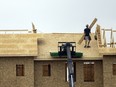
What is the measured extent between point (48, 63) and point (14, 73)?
3.31 metres

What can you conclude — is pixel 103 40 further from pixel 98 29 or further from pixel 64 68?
pixel 64 68

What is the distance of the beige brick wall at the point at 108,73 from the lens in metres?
42.7

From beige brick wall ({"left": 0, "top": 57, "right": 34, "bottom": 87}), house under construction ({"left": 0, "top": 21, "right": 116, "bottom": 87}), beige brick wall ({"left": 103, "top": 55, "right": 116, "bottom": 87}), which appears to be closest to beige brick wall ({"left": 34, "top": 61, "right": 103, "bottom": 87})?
house under construction ({"left": 0, "top": 21, "right": 116, "bottom": 87})

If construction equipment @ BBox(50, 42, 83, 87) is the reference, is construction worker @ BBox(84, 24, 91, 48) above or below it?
above

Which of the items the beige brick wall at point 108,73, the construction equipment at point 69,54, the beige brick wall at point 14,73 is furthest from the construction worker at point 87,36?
the beige brick wall at point 14,73

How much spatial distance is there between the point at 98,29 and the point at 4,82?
10117 millimetres

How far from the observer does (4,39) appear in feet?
145

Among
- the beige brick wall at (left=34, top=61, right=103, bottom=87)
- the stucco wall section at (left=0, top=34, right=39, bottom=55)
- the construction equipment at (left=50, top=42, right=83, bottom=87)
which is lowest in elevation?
the beige brick wall at (left=34, top=61, right=103, bottom=87)

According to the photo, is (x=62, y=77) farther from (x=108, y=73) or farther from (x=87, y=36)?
(x=87, y=36)

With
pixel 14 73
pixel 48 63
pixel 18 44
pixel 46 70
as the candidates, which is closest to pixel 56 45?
pixel 48 63

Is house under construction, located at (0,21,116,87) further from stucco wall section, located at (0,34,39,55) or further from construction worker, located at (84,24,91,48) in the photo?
construction worker, located at (84,24,91,48)

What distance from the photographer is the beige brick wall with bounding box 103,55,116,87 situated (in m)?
42.7

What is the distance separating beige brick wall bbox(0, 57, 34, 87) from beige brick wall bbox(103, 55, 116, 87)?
658cm

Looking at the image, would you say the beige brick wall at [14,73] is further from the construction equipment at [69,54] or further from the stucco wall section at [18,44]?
the construction equipment at [69,54]
